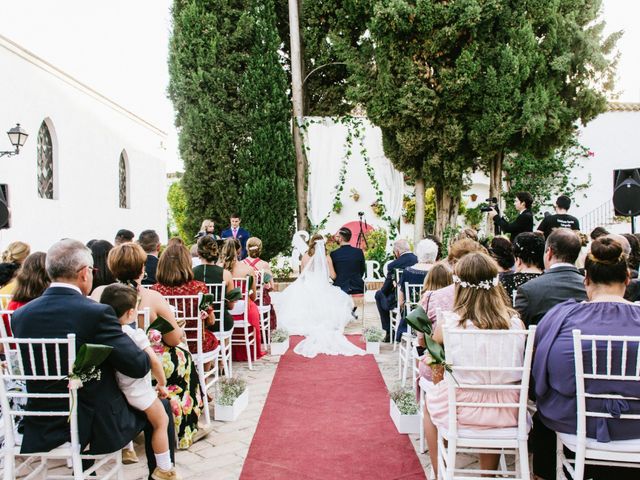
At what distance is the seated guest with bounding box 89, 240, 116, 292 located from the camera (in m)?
3.86

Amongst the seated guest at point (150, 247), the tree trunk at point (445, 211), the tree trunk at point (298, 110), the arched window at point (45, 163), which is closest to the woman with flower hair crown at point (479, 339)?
the seated guest at point (150, 247)

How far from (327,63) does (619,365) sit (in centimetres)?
1012

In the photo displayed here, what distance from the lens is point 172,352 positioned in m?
3.79

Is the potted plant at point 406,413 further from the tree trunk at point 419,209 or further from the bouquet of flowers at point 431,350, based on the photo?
the tree trunk at point 419,209

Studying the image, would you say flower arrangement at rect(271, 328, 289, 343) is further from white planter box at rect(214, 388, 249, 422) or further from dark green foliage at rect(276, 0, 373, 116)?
dark green foliage at rect(276, 0, 373, 116)

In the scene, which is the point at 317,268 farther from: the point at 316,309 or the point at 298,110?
the point at 298,110

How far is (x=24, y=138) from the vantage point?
8.95 m

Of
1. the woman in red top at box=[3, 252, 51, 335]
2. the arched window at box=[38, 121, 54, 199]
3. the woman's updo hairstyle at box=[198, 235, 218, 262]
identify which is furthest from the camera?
the arched window at box=[38, 121, 54, 199]

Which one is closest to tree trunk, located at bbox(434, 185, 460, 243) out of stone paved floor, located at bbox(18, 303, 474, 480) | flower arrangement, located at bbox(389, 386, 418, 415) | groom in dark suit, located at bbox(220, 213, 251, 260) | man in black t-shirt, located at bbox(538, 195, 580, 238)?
groom in dark suit, located at bbox(220, 213, 251, 260)

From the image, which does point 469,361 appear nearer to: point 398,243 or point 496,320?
point 496,320

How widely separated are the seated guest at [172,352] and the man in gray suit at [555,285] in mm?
2248

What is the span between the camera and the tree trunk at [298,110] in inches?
445

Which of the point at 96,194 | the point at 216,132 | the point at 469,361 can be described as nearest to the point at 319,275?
the point at 216,132

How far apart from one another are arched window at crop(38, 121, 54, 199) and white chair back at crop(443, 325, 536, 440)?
10.6 metres
